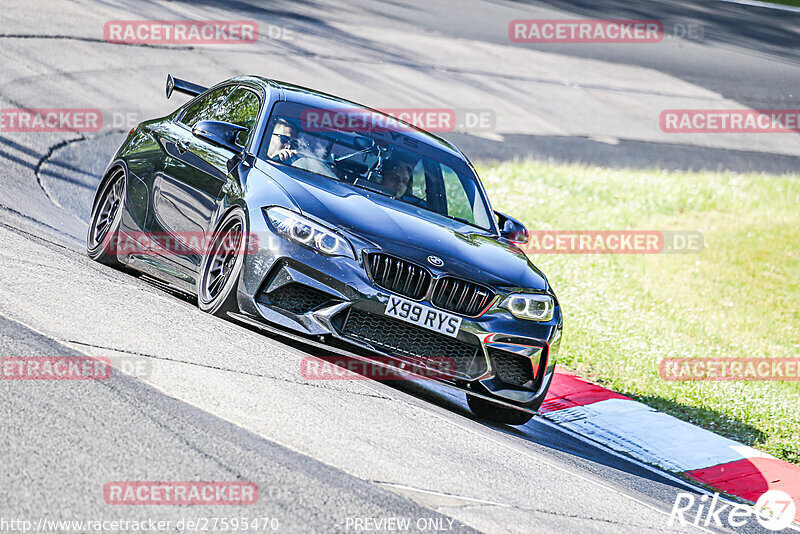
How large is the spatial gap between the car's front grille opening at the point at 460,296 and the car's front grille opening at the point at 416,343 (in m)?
0.19

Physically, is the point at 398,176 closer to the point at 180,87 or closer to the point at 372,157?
the point at 372,157

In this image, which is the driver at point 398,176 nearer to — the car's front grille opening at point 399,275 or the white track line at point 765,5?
the car's front grille opening at point 399,275

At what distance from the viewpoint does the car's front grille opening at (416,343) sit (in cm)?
627

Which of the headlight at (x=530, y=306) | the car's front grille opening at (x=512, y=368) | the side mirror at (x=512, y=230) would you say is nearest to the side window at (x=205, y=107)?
the side mirror at (x=512, y=230)

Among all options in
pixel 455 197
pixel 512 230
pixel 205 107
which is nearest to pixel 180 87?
pixel 205 107

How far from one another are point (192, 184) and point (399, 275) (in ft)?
6.15

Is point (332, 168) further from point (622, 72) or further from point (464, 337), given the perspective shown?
point (622, 72)

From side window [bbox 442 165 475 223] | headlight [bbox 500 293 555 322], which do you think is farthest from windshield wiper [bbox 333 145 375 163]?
headlight [bbox 500 293 555 322]

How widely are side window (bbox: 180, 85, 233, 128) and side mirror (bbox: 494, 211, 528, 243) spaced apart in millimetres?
2362

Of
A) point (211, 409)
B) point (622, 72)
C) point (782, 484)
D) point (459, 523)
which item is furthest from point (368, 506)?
point (622, 72)

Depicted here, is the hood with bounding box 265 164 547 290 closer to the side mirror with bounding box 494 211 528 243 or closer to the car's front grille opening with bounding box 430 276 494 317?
the car's front grille opening with bounding box 430 276 494 317

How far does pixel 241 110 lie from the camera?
26.3 feet

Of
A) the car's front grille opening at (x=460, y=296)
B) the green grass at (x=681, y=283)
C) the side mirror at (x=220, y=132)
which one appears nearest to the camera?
the car's front grille opening at (x=460, y=296)

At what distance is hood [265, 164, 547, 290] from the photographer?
6.45m
